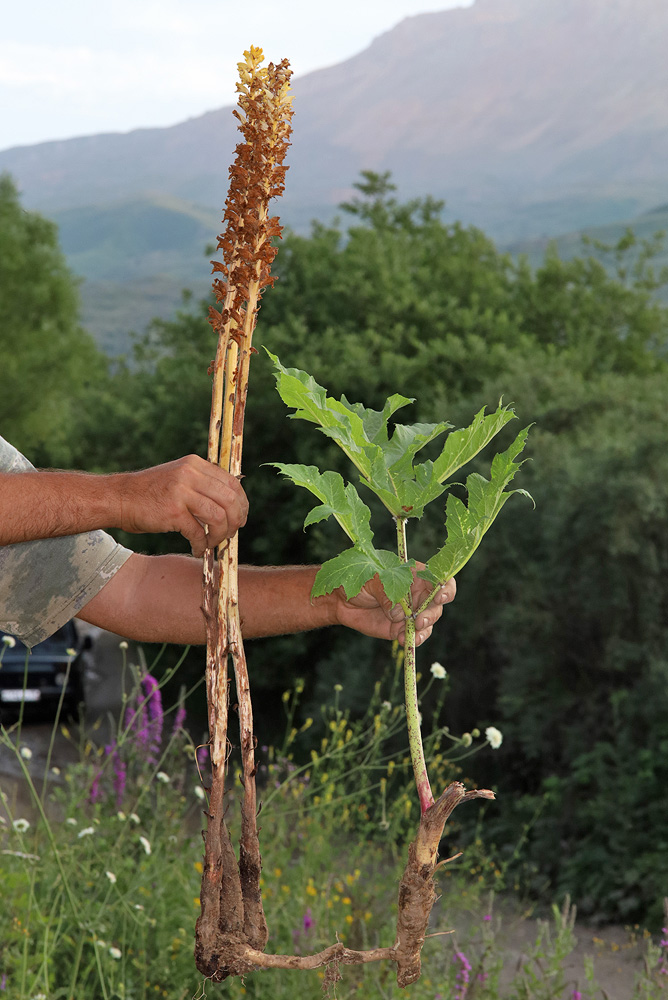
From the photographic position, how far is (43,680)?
12.1 meters

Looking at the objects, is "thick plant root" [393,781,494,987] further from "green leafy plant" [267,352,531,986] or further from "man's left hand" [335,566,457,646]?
"man's left hand" [335,566,457,646]

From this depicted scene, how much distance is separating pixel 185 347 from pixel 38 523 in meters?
16.7

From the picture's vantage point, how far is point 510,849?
288 inches

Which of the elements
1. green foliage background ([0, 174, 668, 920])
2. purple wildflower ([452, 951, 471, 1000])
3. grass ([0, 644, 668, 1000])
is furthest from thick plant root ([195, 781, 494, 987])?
purple wildflower ([452, 951, 471, 1000])

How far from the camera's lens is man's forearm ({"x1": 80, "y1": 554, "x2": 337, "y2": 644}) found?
1.88 meters

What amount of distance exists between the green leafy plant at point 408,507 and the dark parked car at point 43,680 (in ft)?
35.4

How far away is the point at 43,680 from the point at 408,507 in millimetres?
11418

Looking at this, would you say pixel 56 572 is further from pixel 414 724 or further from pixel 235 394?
pixel 414 724

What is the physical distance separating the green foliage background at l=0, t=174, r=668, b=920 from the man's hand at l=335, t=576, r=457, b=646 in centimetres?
34

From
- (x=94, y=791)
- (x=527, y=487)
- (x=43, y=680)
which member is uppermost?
(x=527, y=487)

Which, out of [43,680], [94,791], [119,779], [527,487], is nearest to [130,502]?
[119,779]

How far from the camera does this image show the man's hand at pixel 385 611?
1.71 metres

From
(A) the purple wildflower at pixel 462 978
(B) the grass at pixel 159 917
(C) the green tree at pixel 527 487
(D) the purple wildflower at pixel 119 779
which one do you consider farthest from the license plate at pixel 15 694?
(A) the purple wildflower at pixel 462 978

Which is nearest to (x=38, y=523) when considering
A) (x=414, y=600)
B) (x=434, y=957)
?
(x=414, y=600)
